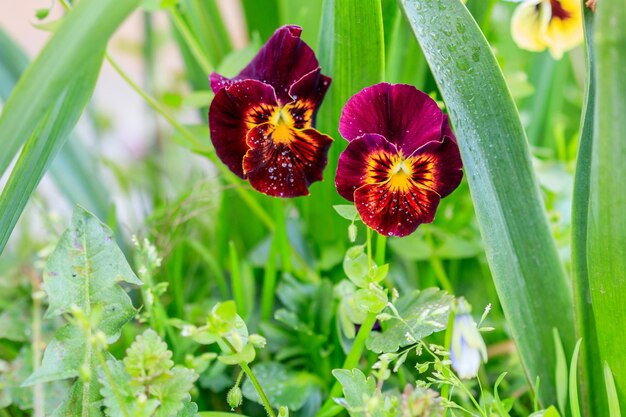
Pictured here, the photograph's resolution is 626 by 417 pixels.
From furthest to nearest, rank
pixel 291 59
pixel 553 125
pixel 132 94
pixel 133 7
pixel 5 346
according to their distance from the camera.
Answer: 1. pixel 132 94
2. pixel 553 125
3. pixel 5 346
4. pixel 291 59
5. pixel 133 7

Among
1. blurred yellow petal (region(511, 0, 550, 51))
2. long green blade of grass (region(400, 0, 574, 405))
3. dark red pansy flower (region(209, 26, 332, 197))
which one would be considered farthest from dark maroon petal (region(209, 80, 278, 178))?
blurred yellow petal (region(511, 0, 550, 51))

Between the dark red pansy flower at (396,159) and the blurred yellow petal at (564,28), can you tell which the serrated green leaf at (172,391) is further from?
the blurred yellow petal at (564,28)

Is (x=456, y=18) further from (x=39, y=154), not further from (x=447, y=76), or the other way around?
(x=39, y=154)

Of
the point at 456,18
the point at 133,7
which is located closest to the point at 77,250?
the point at 133,7

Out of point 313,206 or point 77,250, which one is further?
point 313,206

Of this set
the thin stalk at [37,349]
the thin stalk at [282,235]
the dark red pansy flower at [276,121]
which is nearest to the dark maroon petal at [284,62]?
the dark red pansy flower at [276,121]

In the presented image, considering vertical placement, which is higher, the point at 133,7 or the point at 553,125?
the point at 133,7

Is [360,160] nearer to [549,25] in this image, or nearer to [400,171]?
[400,171]
